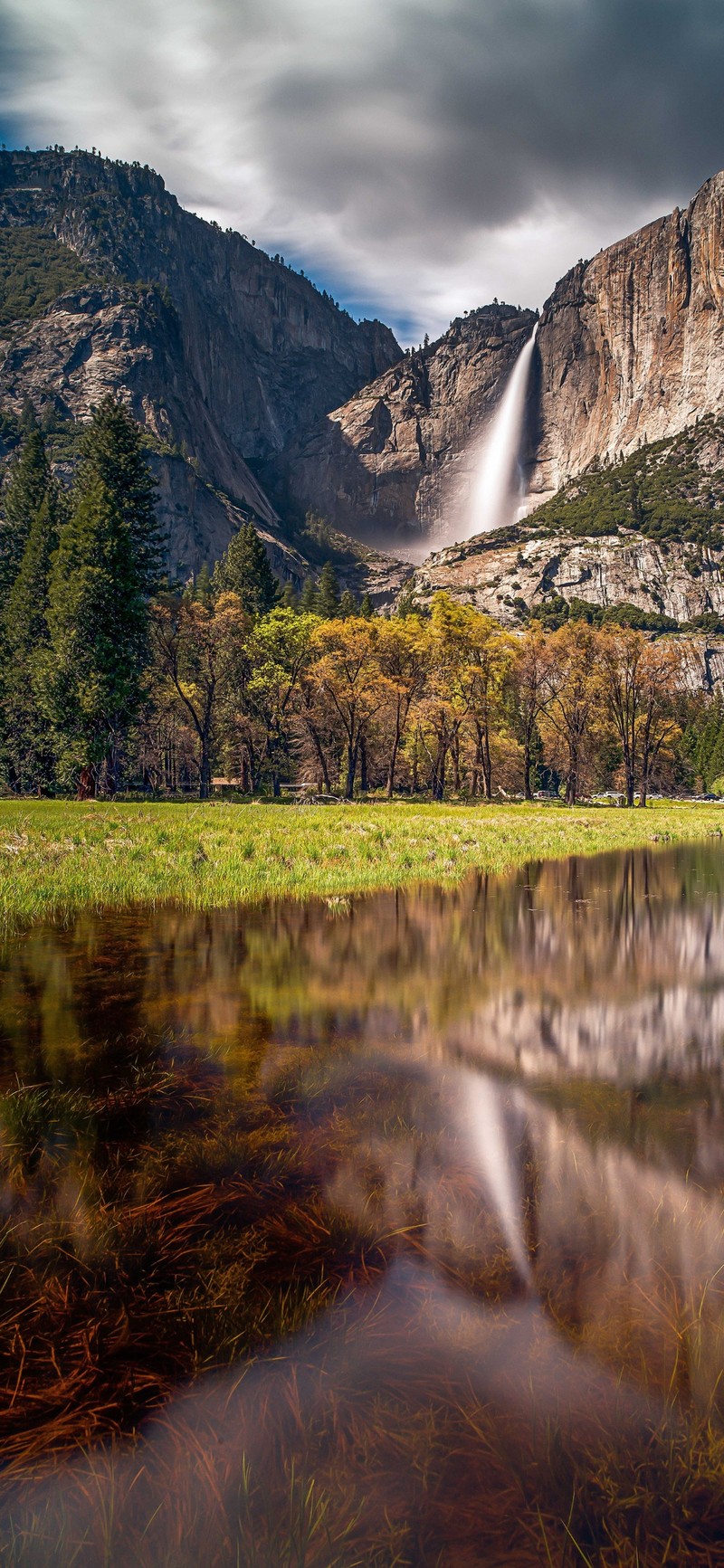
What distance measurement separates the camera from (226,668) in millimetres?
59000

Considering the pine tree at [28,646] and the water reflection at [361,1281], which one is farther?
the pine tree at [28,646]

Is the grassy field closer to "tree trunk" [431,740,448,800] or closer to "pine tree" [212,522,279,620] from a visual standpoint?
"tree trunk" [431,740,448,800]

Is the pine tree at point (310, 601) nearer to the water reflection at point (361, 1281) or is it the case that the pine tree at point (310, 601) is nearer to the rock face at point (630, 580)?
the rock face at point (630, 580)

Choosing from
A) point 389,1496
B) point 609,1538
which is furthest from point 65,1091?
point 609,1538

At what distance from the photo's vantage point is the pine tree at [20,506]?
54531mm

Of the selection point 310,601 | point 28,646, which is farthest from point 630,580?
point 28,646

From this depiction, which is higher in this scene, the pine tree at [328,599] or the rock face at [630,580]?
the rock face at [630,580]

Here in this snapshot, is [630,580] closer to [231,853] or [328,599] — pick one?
[328,599]

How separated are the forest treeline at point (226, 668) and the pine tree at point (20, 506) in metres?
0.15

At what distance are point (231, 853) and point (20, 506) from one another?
54582mm

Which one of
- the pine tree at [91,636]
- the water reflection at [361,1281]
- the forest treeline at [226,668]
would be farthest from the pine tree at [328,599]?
the water reflection at [361,1281]

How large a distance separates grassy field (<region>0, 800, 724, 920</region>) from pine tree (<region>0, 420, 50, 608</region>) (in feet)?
114

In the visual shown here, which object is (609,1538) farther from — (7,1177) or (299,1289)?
(7,1177)

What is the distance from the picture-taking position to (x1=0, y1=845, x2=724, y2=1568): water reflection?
1.97 metres
